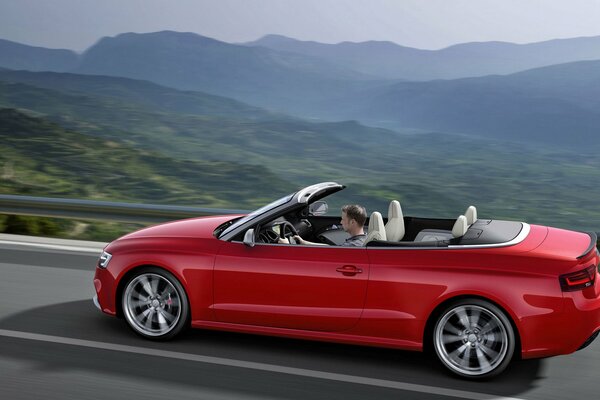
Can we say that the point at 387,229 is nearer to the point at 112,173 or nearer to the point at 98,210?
the point at 98,210

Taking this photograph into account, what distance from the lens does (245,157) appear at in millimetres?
58625

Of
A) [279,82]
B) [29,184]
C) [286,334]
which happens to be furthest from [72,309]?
[279,82]

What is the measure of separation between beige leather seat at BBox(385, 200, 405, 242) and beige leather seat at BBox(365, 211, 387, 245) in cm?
28

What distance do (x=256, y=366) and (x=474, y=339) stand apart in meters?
1.45

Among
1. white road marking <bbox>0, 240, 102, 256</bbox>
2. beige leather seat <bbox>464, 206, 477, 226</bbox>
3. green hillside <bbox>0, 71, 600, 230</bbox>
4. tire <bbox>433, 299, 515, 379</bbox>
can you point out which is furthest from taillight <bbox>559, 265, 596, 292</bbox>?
green hillside <bbox>0, 71, 600, 230</bbox>

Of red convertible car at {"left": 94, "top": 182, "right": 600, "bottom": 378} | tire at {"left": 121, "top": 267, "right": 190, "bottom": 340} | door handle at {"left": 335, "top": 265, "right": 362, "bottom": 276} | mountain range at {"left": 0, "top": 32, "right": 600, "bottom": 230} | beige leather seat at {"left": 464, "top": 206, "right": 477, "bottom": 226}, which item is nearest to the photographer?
red convertible car at {"left": 94, "top": 182, "right": 600, "bottom": 378}

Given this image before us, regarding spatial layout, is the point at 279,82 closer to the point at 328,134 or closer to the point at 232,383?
the point at 328,134

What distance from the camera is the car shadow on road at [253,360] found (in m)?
5.33

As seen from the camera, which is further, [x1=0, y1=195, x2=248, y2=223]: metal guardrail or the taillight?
[x1=0, y1=195, x2=248, y2=223]: metal guardrail

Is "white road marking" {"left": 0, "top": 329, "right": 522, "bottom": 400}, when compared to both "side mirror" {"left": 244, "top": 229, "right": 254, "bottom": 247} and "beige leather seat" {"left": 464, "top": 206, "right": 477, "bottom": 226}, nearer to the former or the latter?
"side mirror" {"left": 244, "top": 229, "right": 254, "bottom": 247}

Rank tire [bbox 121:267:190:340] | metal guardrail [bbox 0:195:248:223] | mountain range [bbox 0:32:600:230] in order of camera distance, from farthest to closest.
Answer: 1. mountain range [bbox 0:32:600:230]
2. metal guardrail [bbox 0:195:248:223]
3. tire [bbox 121:267:190:340]

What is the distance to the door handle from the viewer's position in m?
5.61

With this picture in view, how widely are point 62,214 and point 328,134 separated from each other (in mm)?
65093

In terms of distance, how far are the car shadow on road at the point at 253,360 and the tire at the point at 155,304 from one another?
10cm
